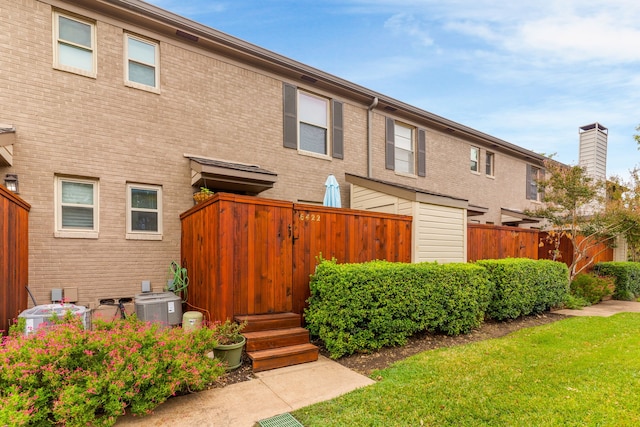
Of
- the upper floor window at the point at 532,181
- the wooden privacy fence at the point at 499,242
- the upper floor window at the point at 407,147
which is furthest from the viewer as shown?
the upper floor window at the point at 532,181

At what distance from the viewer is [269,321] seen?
5074 mm

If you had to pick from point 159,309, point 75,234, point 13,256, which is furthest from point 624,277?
point 13,256

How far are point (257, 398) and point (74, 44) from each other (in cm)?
726

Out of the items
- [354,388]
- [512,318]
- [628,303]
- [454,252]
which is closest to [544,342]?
[512,318]

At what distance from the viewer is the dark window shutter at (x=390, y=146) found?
35.1 feet

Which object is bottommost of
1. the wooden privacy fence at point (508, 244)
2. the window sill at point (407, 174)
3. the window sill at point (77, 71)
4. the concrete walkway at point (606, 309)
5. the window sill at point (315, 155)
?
the concrete walkway at point (606, 309)

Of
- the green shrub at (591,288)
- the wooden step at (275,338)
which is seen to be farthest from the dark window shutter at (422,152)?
the wooden step at (275,338)

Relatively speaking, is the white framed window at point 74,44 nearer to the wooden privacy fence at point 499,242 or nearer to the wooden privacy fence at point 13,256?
the wooden privacy fence at point 13,256

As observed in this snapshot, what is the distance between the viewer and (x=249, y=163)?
8.12 metres

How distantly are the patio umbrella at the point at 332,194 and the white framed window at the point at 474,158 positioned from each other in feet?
25.6

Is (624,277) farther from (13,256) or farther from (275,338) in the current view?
(13,256)

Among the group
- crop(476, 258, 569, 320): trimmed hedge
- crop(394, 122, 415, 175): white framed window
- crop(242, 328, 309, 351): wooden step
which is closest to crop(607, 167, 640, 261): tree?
crop(476, 258, 569, 320): trimmed hedge

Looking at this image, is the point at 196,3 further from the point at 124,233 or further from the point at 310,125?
the point at 124,233

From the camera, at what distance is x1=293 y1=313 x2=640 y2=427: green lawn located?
10.2 ft
